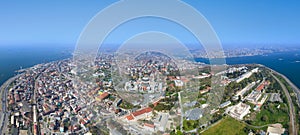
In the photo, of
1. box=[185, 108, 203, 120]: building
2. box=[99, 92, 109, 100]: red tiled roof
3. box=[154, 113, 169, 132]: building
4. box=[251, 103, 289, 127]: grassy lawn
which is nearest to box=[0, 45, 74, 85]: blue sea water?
box=[99, 92, 109, 100]: red tiled roof

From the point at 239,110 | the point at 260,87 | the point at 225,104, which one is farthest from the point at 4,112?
the point at 260,87

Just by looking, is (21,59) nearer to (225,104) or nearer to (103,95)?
(103,95)

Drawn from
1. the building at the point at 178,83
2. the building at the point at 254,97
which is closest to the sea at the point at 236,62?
the building at the point at 254,97

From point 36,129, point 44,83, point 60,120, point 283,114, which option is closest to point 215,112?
point 283,114

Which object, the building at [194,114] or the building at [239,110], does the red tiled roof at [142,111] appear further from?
the building at [239,110]

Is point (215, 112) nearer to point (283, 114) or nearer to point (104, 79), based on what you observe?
point (283, 114)
